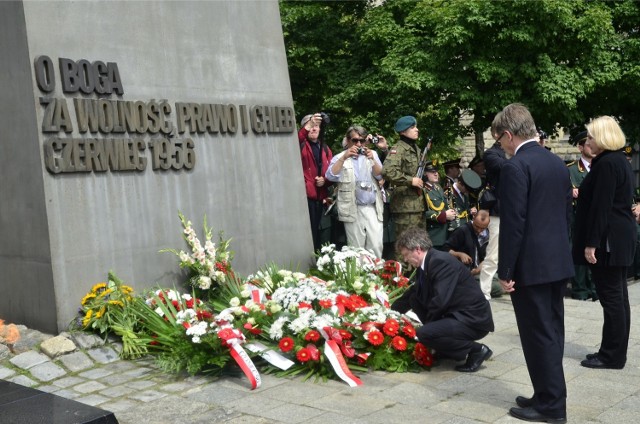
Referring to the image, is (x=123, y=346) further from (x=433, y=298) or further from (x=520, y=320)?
(x=520, y=320)

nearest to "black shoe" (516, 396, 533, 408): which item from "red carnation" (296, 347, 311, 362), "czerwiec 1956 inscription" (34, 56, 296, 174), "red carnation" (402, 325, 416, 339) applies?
"red carnation" (402, 325, 416, 339)

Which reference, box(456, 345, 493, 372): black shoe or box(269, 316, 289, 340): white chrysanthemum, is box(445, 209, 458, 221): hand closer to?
box(456, 345, 493, 372): black shoe

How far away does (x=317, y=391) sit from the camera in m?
6.11

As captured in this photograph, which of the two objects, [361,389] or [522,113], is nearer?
[522,113]

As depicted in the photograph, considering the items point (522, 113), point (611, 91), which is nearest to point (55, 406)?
point (522, 113)

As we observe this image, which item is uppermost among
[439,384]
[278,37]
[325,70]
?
[325,70]

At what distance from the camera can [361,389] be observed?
6.13 meters

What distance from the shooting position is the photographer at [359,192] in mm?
9570

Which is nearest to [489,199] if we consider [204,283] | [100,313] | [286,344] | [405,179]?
[405,179]

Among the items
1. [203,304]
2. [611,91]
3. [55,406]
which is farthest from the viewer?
[611,91]

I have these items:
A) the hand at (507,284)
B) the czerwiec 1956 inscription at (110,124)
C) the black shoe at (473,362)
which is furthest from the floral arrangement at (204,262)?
the hand at (507,284)

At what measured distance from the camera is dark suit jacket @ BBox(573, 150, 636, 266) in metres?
6.49

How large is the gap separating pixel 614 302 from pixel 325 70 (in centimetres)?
1634

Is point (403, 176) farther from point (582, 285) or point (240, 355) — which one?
point (240, 355)
